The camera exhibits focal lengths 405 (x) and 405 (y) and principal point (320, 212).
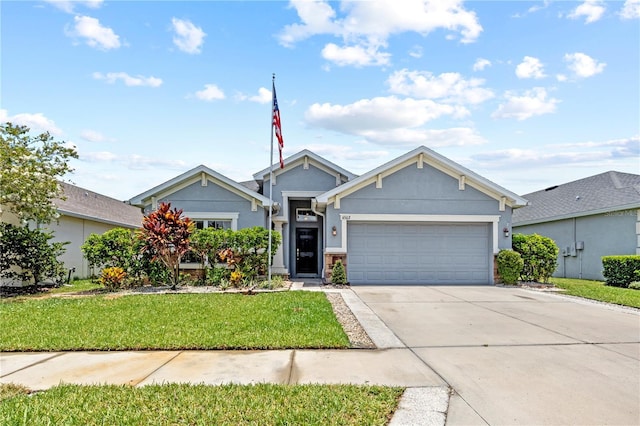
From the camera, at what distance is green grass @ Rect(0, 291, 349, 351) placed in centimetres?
600

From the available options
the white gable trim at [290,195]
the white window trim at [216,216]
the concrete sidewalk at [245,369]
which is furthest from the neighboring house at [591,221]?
the white window trim at [216,216]

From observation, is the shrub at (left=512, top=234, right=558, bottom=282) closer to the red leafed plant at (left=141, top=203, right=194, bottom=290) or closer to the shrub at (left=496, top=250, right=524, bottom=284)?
the shrub at (left=496, top=250, right=524, bottom=284)

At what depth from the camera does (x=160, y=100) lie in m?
12.8

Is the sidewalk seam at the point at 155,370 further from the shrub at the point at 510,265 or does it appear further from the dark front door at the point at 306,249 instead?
the dark front door at the point at 306,249

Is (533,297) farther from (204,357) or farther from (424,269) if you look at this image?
(204,357)

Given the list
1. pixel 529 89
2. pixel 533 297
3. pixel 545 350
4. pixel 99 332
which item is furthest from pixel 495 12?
pixel 99 332

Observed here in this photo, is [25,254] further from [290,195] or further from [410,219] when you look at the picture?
[410,219]

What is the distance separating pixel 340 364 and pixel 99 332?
4.15 metres

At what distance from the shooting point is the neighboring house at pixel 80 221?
16406 mm

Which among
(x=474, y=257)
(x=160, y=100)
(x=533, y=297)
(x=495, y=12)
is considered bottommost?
(x=533, y=297)

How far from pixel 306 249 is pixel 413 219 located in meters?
5.55

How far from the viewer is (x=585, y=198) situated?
61.5 feet

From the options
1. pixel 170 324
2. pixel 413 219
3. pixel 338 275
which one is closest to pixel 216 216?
pixel 338 275

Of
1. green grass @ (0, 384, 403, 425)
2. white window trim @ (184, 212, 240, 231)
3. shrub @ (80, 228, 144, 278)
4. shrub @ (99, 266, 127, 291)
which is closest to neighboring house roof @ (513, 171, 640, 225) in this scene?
white window trim @ (184, 212, 240, 231)
